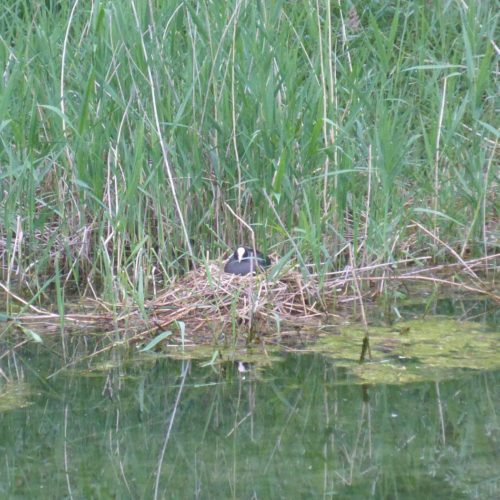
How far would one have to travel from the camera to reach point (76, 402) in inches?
133

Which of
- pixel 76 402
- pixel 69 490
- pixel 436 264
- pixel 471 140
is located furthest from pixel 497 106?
pixel 69 490

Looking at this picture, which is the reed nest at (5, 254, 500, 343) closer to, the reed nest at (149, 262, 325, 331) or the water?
the reed nest at (149, 262, 325, 331)

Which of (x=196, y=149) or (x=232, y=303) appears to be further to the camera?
(x=196, y=149)

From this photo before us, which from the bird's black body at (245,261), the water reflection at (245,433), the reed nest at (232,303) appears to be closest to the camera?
the water reflection at (245,433)

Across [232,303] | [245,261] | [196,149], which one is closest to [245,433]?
[232,303]

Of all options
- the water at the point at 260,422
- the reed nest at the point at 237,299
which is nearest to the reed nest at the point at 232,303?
the reed nest at the point at 237,299

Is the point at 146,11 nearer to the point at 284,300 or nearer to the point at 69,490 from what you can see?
the point at 284,300

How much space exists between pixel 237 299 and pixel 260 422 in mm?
763

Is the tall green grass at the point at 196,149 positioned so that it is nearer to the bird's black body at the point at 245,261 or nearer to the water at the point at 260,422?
the bird's black body at the point at 245,261

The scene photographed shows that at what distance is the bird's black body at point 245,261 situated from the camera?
418 cm

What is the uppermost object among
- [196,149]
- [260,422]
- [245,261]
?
[196,149]

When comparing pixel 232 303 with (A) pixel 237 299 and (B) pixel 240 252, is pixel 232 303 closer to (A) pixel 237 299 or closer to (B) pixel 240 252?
(A) pixel 237 299

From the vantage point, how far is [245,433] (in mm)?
3174

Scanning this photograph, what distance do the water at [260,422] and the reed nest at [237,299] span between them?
0.22 meters
